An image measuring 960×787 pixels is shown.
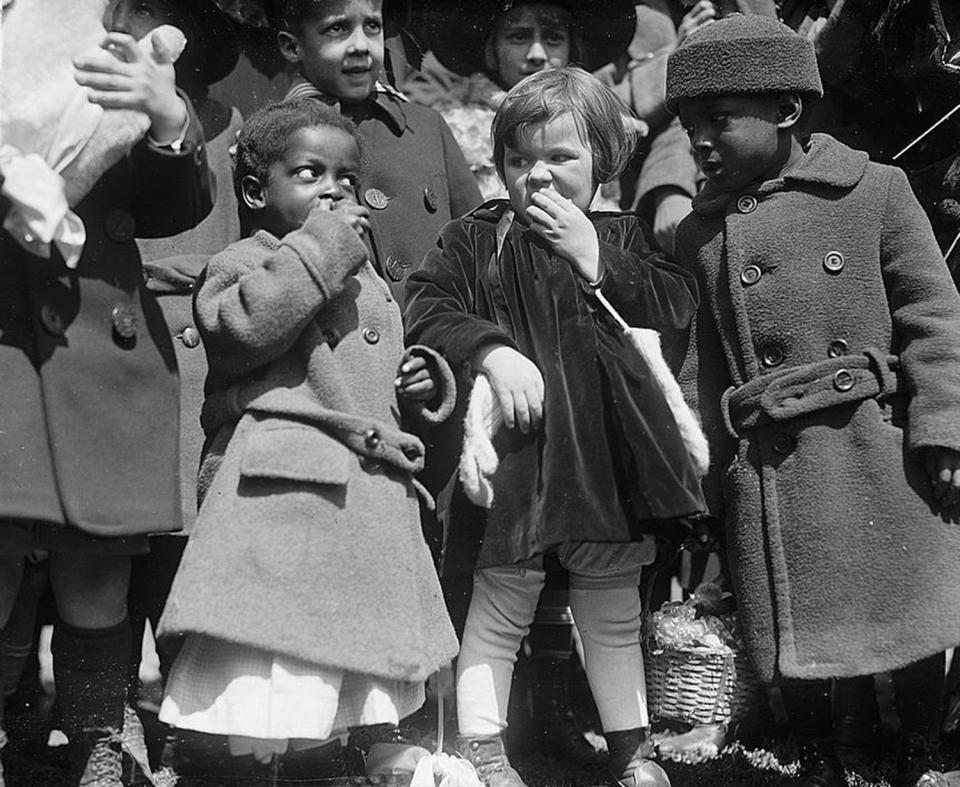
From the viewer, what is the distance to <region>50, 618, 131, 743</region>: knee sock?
3176mm

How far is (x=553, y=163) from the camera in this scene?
11.1ft

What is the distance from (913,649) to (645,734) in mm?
664

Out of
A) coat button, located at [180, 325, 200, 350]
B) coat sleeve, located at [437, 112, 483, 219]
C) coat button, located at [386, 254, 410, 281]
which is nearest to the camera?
coat button, located at [180, 325, 200, 350]

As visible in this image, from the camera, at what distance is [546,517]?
3088 mm

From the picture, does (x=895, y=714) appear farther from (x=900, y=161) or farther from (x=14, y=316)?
(x=14, y=316)

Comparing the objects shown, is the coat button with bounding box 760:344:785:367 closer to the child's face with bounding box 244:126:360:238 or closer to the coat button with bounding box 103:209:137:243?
the child's face with bounding box 244:126:360:238

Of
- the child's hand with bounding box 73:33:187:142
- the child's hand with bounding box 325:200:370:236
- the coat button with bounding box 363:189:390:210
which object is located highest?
the child's hand with bounding box 73:33:187:142

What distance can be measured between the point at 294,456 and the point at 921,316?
151 cm

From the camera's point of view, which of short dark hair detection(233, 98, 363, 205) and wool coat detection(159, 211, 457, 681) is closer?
wool coat detection(159, 211, 457, 681)

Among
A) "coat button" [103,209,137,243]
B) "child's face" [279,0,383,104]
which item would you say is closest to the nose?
"child's face" [279,0,383,104]

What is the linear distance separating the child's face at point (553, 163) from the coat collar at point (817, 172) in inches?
13.4

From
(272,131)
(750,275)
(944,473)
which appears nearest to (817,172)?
(750,275)

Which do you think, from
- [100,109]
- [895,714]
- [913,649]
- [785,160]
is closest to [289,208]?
[100,109]

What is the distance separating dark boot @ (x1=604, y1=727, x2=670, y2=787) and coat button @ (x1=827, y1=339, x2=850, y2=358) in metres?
1.02
